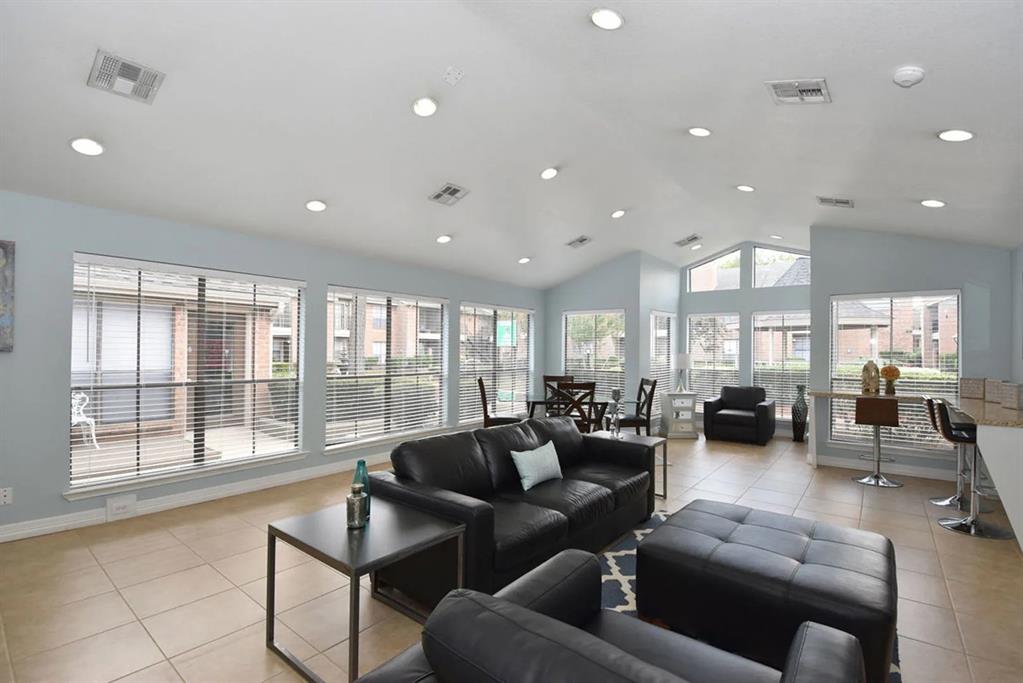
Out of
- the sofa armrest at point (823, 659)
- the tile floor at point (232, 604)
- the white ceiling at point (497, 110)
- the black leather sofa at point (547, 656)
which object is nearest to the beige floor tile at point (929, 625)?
the tile floor at point (232, 604)

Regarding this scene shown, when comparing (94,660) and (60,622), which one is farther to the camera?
(60,622)

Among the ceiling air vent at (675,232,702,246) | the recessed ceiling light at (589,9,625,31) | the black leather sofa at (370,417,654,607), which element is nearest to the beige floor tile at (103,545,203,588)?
the black leather sofa at (370,417,654,607)

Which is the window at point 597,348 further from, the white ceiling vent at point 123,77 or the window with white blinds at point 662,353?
the white ceiling vent at point 123,77

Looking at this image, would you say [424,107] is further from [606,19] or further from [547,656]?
[547,656]

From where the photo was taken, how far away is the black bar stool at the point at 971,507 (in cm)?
378

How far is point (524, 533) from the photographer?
264cm

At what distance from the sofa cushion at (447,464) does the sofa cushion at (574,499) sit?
21 centimetres

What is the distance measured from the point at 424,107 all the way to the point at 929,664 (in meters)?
3.95

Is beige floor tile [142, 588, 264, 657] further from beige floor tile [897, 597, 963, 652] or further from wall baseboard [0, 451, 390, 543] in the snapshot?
beige floor tile [897, 597, 963, 652]

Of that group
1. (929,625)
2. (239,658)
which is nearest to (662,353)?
(929,625)

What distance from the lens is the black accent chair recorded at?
7.14m

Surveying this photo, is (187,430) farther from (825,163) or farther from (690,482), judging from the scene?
(825,163)

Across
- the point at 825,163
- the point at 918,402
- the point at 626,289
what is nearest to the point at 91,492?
the point at 825,163

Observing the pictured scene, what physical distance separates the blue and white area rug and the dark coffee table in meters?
0.95
